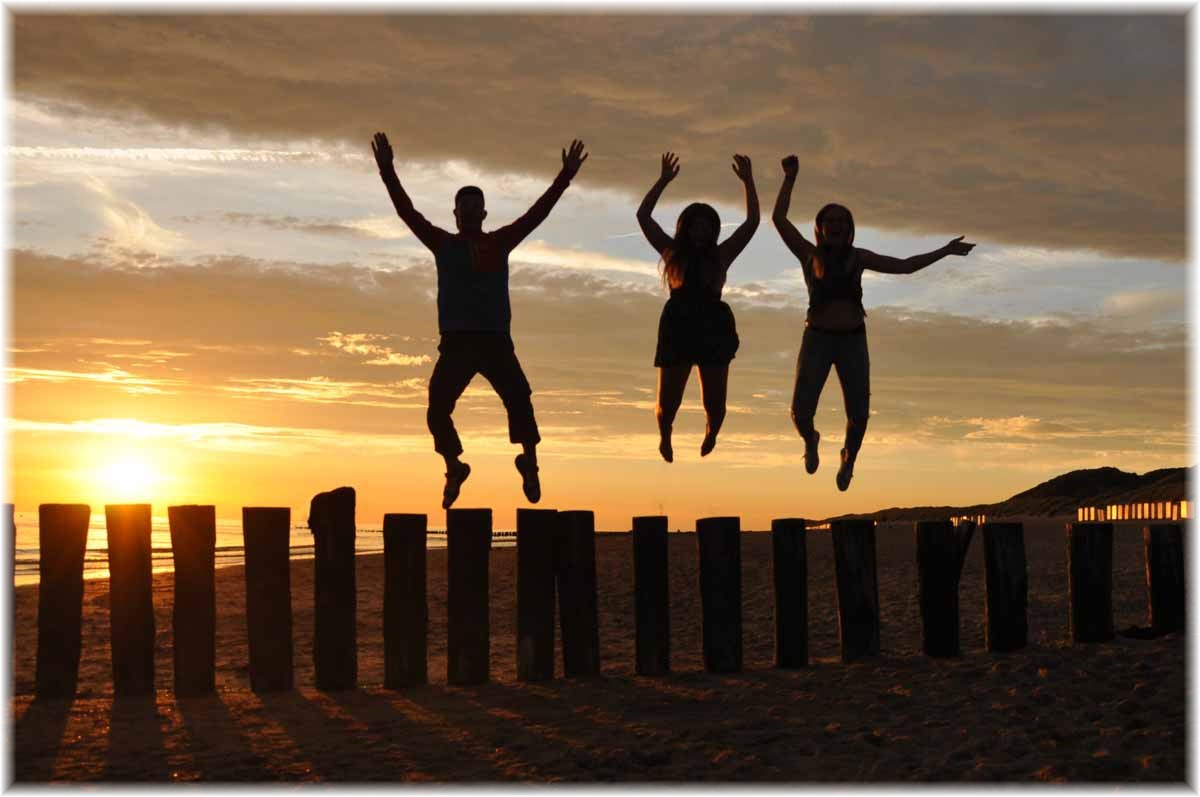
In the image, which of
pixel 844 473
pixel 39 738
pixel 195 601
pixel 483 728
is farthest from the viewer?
pixel 195 601

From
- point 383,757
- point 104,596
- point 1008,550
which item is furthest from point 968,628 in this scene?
point 104,596

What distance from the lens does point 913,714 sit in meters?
9.62

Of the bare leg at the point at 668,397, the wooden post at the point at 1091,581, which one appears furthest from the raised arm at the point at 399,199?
the wooden post at the point at 1091,581

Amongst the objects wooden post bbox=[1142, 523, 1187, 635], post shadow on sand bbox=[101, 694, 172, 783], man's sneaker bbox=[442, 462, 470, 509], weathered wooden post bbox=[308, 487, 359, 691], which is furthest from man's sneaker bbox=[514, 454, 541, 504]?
wooden post bbox=[1142, 523, 1187, 635]

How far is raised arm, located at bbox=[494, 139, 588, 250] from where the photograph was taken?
10125 millimetres

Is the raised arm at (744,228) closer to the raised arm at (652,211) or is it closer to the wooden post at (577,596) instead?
the raised arm at (652,211)

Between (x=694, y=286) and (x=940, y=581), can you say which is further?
(x=940, y=581)

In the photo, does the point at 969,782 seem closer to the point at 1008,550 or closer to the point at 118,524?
the point at 1008,550

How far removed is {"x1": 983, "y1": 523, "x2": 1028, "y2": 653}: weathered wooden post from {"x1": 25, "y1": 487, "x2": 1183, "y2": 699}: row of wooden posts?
0.04 feet

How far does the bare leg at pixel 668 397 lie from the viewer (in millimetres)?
10602

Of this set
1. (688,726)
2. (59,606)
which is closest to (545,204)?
(688,726)

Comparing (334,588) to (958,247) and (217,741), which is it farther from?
(958,247)

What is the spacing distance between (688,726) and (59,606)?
19.0ft

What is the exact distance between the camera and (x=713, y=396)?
10570 mm
